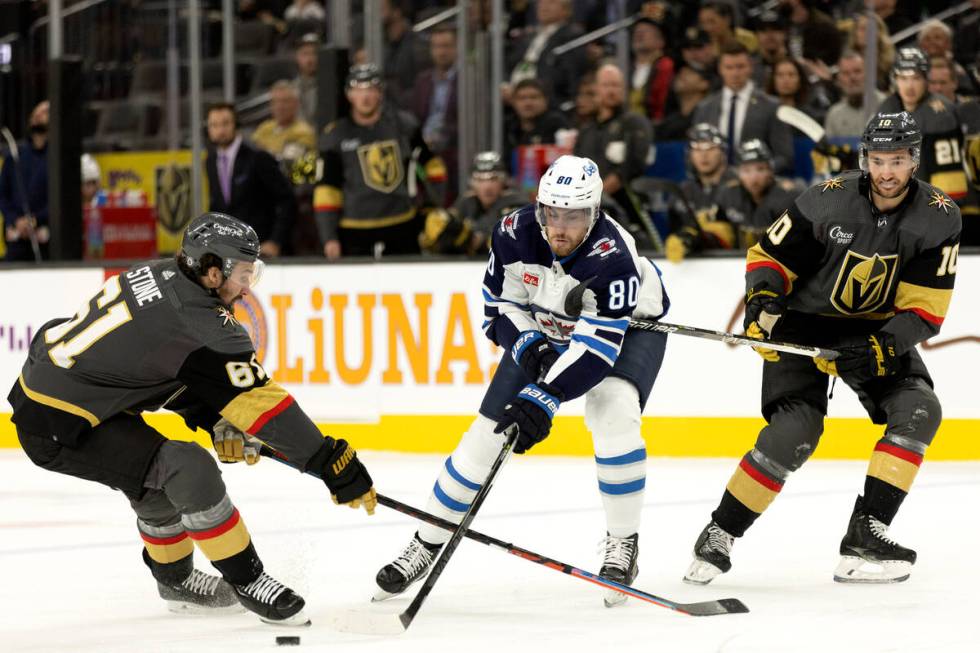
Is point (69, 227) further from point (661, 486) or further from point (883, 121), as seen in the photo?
point (883, 121)

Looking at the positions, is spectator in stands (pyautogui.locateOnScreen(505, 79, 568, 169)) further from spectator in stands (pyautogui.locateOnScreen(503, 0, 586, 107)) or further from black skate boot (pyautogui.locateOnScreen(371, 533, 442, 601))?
black skate boot (pyautogui.locateOnScreen(371, 533, 442, 601))

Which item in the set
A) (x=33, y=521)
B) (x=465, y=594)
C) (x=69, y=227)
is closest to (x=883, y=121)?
(x=465, y=594)

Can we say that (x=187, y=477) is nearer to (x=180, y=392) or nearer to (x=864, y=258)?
(x=180, y=392)

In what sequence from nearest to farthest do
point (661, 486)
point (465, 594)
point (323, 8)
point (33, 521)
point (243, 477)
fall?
point (465, 594) → point (33, 521) → point (661, 486) → point (243, 477) → point (323, 8)

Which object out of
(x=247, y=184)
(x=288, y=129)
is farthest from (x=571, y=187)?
(x=288, y=129)

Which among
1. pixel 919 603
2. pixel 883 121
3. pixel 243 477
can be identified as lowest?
pixel 243 477

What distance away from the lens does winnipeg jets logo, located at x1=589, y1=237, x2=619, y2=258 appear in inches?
161

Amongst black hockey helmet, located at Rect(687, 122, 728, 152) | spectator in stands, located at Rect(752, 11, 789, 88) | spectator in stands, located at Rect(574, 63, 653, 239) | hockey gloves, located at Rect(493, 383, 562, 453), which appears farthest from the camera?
spectator in stands, located at Rect(752, 11, 789, 88)

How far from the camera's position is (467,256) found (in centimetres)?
745

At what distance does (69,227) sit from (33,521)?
320cm

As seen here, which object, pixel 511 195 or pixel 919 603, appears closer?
pixel 919 603

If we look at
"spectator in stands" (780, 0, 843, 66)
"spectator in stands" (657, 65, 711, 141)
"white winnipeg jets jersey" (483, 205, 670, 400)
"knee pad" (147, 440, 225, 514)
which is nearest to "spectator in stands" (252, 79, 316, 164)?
"spectator in stands" (657, 65, 711, 141)

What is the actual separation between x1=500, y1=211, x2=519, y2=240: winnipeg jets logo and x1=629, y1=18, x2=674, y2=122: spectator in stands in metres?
4.64

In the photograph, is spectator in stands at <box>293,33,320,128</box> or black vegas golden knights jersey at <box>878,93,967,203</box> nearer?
black vegas golden knights jersey at <box>878,93,967,203</box>
